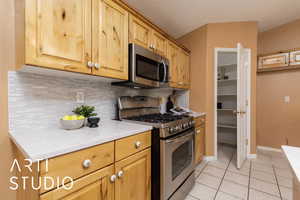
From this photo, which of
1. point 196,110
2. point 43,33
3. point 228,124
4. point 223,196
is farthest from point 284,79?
point 43,33

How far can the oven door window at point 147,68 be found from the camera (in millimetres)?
1562

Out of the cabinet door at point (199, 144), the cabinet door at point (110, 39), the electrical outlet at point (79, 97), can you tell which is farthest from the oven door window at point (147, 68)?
the cabinet door at point (199, 144)

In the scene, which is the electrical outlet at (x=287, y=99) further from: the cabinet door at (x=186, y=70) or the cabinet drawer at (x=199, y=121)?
the cabinet door at (x=186, y=70)

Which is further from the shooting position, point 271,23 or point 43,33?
point 271,23

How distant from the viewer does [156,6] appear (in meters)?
2.07

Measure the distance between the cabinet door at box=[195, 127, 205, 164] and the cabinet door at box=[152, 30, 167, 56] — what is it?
1333 mm

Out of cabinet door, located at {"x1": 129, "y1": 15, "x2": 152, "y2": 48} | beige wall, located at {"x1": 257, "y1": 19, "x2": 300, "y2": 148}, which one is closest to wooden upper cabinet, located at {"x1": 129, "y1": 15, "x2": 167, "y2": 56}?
cabinet door, located at {"x1": 129, "y1": 15, "x2": 152, "y2": 48}

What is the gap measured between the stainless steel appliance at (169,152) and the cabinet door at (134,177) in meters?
0.08

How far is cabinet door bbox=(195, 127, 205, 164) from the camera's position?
7.55ft

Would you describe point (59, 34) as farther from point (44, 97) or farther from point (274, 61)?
point (274, 61)

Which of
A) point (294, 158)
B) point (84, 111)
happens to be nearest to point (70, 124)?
point (84, 111)

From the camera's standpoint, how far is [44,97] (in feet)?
3.95

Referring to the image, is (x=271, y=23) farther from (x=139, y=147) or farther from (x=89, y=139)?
(x=89, y=139)

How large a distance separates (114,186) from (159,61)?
143 centimetres
